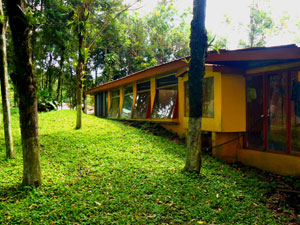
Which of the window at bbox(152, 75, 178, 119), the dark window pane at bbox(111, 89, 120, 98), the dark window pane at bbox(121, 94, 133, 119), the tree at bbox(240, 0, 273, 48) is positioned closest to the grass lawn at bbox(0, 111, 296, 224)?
the window at bbox(152, 75, 178, 119)

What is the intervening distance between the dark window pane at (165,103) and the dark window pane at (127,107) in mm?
2877

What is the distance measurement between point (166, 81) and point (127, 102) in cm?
424

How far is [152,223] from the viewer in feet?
10.9

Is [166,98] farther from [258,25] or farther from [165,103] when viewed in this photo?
[258,25]

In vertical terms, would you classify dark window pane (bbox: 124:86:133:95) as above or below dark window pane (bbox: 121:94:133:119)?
above

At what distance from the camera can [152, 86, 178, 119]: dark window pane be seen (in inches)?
376

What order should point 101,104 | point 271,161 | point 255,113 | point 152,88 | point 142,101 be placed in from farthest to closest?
point 101,104, point 142,101, point 152,88, point 255,113, point 271,161

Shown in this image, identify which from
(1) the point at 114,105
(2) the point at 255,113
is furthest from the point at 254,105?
(1) the point at 114,105

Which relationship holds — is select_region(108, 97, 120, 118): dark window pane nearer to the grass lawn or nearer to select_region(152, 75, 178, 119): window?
select_region(152, 75, 178, 119): window

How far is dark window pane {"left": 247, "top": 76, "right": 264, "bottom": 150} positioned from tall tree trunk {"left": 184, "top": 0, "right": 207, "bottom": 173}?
102 inches

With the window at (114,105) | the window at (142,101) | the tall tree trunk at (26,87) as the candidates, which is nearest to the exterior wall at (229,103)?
the window at (142,101)

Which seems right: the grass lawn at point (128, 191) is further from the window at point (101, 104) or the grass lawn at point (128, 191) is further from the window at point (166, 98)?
the window at point (101, 104)

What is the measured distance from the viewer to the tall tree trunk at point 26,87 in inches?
150

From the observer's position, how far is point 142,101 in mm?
11820
